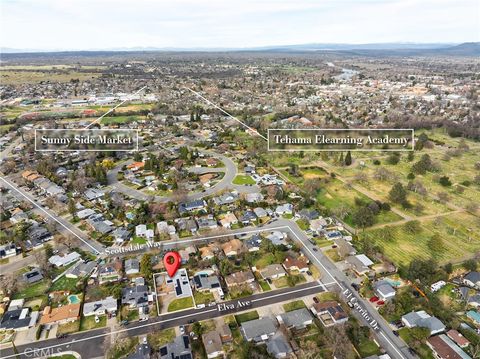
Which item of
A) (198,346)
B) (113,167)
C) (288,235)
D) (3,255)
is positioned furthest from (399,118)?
(3,255)

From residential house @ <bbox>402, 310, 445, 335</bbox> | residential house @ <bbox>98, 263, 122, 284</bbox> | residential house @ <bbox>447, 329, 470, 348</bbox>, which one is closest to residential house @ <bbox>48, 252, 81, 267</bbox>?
residential house @ <bbox>98, 263, 122, 284</bbox>

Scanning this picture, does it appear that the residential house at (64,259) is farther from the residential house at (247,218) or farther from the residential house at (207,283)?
the residential house at (247,218)

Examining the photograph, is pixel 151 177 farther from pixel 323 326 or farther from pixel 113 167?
pixel 323 326

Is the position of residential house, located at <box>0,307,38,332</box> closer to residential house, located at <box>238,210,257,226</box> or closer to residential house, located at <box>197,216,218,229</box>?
residential house, located at <box>197,216,218,229</box>

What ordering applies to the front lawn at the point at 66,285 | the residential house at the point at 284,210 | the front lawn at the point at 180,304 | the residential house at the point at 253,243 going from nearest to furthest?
1. the front lawn at the point at 180,304
2. the front lawn at the point at 66,285
3. the residential house at the point at 253,243
4. the residential house at the point at 284,210

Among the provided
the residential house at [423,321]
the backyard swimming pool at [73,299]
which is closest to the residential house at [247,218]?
the backyard swimming pool at [73,299]

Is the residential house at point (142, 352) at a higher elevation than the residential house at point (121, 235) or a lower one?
lower
